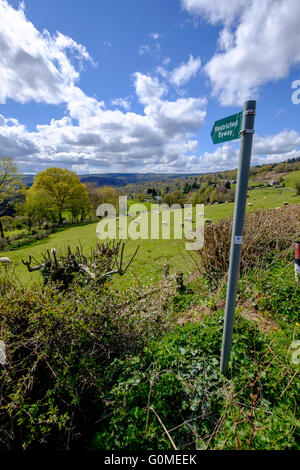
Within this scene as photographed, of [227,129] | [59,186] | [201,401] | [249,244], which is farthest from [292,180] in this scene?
[201,401]

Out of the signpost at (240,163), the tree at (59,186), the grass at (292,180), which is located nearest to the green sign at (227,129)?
the signpost at (240,163)

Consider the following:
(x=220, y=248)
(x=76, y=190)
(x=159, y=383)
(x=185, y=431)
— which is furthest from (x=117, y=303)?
(x=76, y=190)

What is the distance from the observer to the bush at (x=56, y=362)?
1.88 m

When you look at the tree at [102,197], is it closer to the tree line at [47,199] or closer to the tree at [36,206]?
the tree line at [47,199]

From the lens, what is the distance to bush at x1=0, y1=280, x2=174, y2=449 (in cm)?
188

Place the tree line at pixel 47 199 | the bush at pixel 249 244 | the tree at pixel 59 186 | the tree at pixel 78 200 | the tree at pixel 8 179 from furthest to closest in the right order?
the tree at pixel 78 200 → the tree at pixel 59 186 → the tree line at pixel 47 199 → the tree at pixel 8 179 → the bush at pixel 249 244

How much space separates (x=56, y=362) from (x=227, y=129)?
303 centimetres

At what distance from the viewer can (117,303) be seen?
317 cm

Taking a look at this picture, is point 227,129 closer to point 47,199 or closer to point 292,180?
point 47,199

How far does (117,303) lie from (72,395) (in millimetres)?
1319

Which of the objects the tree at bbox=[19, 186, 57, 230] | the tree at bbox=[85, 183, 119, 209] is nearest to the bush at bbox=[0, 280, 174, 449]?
the tree at bbox=[19, 186, 57, 230]

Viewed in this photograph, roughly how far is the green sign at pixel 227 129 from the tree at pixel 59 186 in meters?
37.8

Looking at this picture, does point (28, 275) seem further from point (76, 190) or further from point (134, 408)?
point (76, 190)

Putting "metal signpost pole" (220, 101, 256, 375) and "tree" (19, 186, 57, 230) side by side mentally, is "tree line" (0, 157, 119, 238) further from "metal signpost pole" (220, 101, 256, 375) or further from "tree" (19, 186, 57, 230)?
"metal signpost pole" (220, 101, 256, 375)
